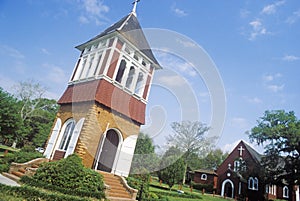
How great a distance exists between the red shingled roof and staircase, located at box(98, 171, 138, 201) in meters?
3.68

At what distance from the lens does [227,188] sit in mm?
31203

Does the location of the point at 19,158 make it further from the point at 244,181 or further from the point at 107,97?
the point at 244,181

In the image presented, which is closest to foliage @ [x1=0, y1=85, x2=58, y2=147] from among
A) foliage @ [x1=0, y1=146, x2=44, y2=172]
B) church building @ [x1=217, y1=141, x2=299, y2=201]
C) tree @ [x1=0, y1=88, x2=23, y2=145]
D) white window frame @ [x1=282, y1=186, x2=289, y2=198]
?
tree @ [x1=0, y1=88, x2=23, y2=145]

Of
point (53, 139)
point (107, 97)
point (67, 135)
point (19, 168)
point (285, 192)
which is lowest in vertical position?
point (19, 168)

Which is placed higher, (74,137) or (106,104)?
(106,104)

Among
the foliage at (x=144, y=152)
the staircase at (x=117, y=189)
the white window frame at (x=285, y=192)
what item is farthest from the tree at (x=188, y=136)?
the staircase at (x=117, y=189)

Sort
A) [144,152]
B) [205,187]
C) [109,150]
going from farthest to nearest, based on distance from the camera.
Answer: [144,152]
[205,187]
[109,150]

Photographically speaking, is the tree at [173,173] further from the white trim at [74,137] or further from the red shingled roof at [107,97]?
the white trim at [74,137]

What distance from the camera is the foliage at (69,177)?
7957 mm

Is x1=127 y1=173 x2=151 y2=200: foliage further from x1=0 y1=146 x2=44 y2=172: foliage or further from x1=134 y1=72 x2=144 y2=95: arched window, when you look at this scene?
x1=134 y1=72 x2=144 y2=95: arched window

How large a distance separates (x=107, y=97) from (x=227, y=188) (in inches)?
1073

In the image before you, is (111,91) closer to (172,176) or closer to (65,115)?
(65,115)

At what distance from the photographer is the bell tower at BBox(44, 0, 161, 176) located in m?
11.0

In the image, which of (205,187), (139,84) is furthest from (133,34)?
(205,187)
